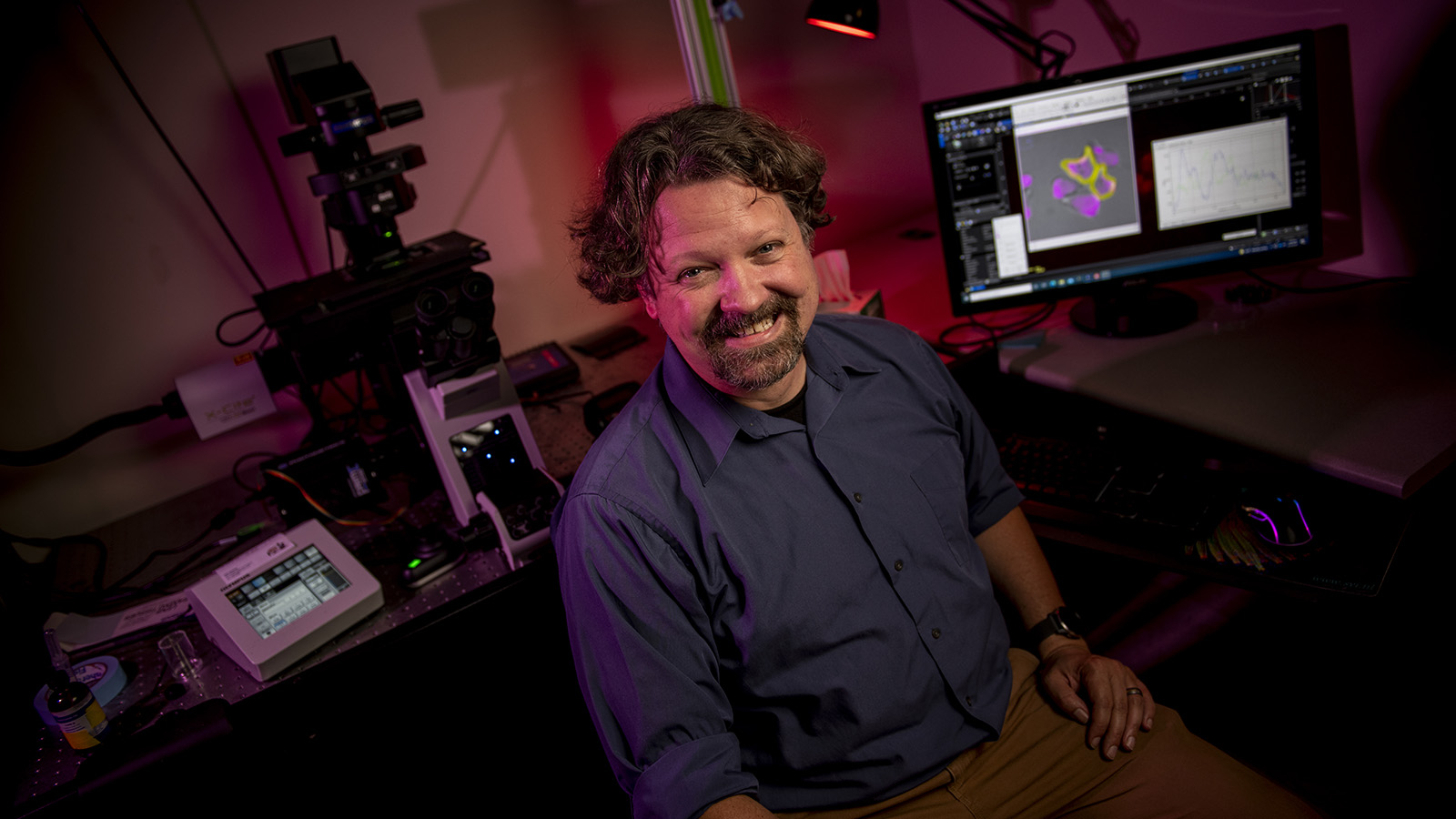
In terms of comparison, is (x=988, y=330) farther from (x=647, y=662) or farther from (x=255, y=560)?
(x=255, y=560)

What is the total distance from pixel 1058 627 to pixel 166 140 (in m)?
2.08

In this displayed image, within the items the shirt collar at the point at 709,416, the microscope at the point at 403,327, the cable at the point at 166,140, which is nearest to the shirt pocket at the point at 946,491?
the shirt collar at the point at 709,416

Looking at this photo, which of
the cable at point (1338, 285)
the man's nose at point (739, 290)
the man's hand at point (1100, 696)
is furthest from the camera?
the cable at point (1338, 285)

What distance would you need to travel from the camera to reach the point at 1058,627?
144cm

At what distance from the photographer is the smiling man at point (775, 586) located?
3.69ft

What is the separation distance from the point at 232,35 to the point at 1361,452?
234 cm

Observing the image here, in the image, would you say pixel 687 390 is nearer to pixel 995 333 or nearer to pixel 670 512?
pixel 670 512

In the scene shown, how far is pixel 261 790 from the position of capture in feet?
5.10

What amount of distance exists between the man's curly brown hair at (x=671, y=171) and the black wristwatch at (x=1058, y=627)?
2.59 feet

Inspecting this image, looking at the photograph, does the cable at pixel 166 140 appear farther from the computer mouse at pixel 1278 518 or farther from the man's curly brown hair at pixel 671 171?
the computer mouse at pixel 1278 518

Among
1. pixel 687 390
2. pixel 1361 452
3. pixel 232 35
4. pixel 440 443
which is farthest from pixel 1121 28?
pixel 232 35

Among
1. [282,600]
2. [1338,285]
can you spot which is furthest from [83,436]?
[1338,285]

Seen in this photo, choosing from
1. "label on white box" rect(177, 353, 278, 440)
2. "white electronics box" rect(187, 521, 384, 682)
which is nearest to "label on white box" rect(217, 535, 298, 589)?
"white electronics box" rect(187, 521, 384, 682)

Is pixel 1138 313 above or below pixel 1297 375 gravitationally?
above
